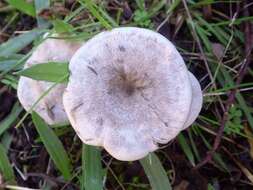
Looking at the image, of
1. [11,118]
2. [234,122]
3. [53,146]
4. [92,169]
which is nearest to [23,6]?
[11,118]

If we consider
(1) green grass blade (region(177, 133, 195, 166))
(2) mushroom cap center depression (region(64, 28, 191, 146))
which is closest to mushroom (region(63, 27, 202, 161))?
(2) mushroom cap center depression (region(64, 28, 191, 146))

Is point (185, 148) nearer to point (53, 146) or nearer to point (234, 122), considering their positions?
point (234, 122)

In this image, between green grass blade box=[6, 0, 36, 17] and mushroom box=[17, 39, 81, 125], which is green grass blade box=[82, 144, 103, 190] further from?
green grass blade box=[6, 0, 36, 17]

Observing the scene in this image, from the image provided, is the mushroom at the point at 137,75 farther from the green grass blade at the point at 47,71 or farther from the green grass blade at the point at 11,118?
the green grass blade at the point at 11,118

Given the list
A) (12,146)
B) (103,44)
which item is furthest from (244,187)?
(12,146)

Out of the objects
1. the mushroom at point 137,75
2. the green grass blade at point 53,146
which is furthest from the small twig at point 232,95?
the green grass blade at point 53,146
